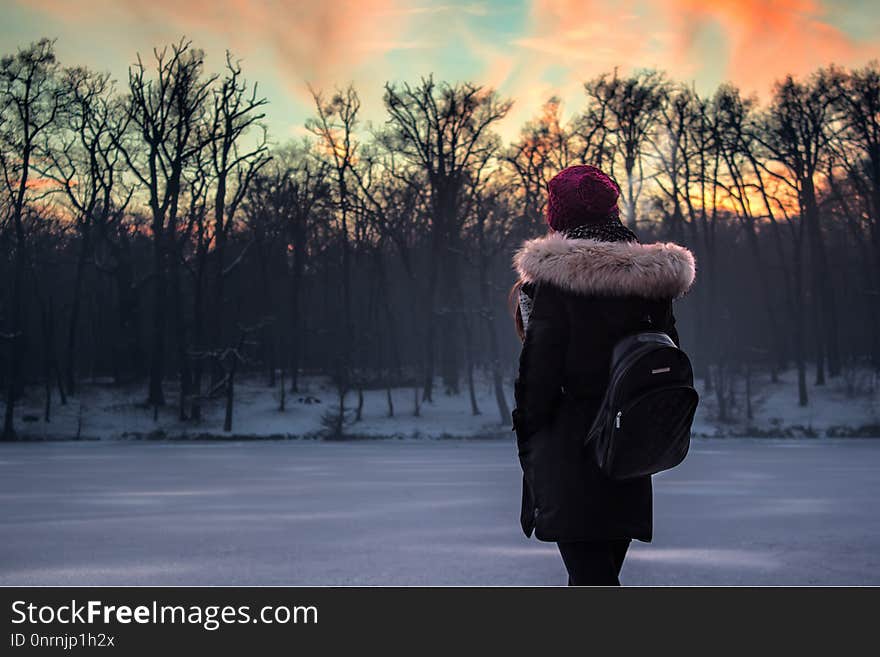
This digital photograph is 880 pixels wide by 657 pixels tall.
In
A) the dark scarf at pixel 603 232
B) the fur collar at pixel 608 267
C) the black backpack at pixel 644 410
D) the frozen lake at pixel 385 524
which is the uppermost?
the dark scarf at pixel 603 232

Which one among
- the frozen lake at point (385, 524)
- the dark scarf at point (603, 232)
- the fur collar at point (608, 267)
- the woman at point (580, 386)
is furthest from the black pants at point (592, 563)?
the frozen lake at point (385, 524)

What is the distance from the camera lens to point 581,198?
416 cm

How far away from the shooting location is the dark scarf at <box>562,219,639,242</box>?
413cm

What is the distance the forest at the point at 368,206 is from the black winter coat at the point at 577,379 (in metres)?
31.6

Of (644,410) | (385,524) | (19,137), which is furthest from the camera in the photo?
(19,137)

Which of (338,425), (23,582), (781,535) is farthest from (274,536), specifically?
(338,425)

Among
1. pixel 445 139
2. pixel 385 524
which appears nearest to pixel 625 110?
pixel 445 139

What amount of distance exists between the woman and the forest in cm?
3159

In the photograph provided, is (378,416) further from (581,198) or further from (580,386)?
(580,386)

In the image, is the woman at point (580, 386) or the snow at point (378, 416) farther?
the snow at point (378, 416)

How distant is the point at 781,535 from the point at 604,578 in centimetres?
730

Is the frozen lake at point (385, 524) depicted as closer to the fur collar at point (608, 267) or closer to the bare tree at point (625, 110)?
the fur collar at point (608, 267)

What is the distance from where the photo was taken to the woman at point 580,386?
3846 millimetres

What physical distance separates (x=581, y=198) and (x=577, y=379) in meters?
0.72
